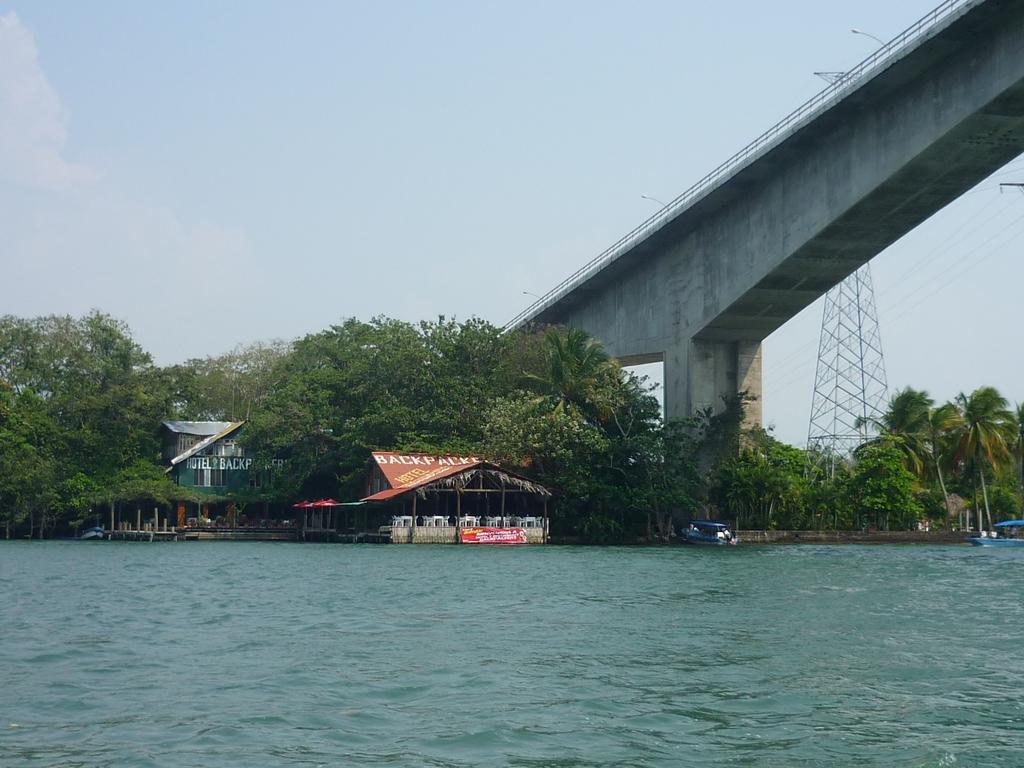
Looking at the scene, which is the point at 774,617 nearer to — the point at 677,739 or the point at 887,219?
the point at 677,739

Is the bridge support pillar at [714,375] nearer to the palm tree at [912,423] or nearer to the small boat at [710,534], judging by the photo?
the small boat at [710,534]

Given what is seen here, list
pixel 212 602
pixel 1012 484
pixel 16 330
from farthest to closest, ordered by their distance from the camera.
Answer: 1. pixel 1012 484
2. pixel 16 330
3. pixel 212 602

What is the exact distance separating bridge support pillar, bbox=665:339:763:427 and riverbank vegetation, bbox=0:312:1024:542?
0.65 metres

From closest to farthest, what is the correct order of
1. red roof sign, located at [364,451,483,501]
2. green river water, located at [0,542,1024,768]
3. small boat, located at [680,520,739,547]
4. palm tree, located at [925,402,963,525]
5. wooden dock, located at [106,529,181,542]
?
green river water, located at [0,542,1024,768]
red roof sign, located at [364,451,483,501]
small boat, located at [680,520,739,547]
wooden dock, located at [106,529,181,542]
palm tree, located at [925,402,963,525]

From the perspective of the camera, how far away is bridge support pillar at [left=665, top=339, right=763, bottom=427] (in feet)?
160

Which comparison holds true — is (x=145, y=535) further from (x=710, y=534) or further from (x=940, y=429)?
(x=940, y=429)

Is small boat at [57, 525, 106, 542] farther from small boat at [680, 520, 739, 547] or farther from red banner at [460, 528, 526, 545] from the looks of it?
small boat at [680, 520, 739, 547]

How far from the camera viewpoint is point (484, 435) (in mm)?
50750

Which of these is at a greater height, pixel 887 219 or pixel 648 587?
pixel 887 219

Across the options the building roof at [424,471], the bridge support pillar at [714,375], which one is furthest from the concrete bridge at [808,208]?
the building roof at [424,471]

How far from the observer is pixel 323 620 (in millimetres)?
17844

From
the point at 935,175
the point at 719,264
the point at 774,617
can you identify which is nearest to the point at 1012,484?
the point at 719,264

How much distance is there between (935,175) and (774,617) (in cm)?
2031

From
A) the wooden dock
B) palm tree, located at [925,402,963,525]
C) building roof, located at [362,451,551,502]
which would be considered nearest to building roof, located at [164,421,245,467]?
the wooden dock
